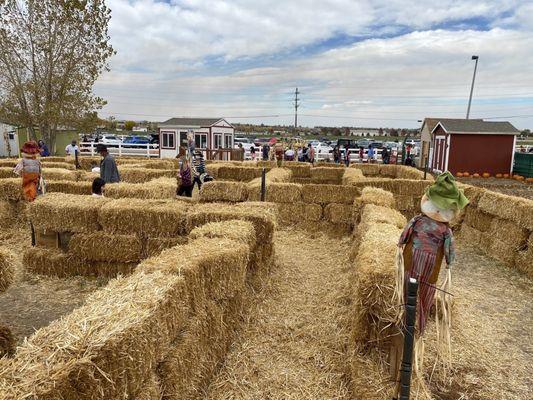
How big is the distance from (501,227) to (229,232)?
6.81 metres

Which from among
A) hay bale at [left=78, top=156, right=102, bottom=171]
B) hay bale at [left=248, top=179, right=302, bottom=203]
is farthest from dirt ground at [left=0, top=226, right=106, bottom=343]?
hay bale at [left=78, top=156, right=102, bottom=171]

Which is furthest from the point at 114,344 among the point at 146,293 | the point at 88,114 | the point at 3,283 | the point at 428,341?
the point at 88,114

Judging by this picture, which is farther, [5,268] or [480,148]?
[480,148]

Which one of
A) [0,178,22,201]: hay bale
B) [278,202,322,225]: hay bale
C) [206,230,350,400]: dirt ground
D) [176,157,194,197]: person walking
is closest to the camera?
[206,230,350,400]: dirt ground

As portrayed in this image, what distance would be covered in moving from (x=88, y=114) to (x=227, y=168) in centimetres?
1431

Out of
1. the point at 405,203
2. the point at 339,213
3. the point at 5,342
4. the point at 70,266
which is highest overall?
the point at 405,203

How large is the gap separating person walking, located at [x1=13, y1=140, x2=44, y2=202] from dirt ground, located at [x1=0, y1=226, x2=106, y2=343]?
2074 mm

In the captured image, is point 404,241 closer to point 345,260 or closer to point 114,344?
point 114,344

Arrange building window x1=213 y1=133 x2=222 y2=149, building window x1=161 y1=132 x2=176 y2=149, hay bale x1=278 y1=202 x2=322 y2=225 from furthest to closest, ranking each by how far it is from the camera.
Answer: building window x1=213 y1=133 x2=222 y2=149
building window x1=161 y1=132 x2=176 y2=149
hay bale x1=278 y1=202 x2=322 y2=225

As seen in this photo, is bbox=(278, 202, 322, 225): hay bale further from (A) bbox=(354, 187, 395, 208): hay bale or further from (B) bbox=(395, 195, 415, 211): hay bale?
(B) bbox=(395, 195, 415, 211): hay bale

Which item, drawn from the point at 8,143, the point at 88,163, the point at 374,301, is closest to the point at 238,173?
the point at 88,163

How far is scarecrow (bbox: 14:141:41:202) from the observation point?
8.70m

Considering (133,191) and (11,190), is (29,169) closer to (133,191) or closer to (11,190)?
(11,190)

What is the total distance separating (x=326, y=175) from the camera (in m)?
16.8
